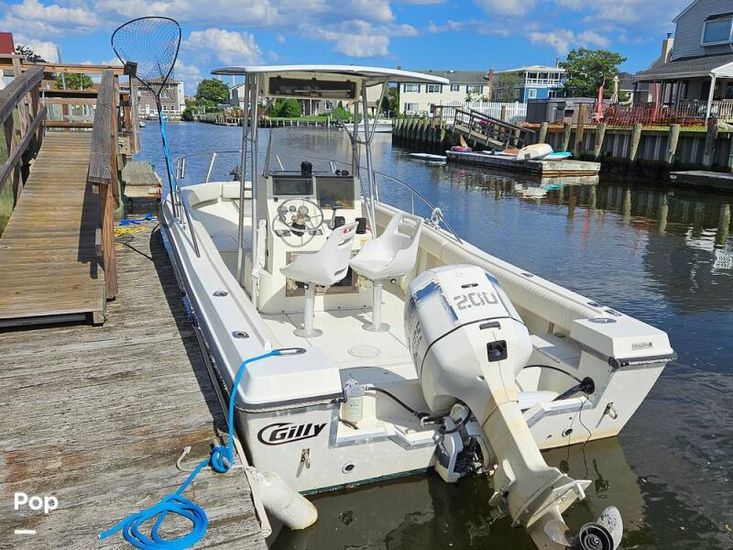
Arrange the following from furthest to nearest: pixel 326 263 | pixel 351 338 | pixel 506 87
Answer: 1. pixel 506 87
2. pixel 351 338
3. pixel 326 263

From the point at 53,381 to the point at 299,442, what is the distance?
5.54 feet

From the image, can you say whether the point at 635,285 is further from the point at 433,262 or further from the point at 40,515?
the point at 40,515

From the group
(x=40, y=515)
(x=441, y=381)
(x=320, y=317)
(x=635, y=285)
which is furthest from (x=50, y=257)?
(x=635, y=285)

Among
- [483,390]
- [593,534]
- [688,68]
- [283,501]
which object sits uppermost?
[688,68]

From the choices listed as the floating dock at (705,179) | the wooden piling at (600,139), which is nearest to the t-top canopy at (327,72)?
the floating dock at (705,179)

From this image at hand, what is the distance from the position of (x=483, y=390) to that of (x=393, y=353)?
1506 mm

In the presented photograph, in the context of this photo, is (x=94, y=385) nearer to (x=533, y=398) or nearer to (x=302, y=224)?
(x=302, y=224)

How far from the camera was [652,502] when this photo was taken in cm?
414

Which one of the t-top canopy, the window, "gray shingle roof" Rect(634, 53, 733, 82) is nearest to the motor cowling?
the t-top canopy

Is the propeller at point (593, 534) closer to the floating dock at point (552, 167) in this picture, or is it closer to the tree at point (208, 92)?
the floating dock at point (552, 167)

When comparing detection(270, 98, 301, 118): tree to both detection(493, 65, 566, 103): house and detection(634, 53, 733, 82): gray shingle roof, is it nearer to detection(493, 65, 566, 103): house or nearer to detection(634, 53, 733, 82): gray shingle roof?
detection(634, 53, 733, 82): gray shingle roof

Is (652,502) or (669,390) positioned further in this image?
(669,390)

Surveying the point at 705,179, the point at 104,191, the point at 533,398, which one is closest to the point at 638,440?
the point at 533,398

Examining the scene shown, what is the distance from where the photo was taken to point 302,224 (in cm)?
546
